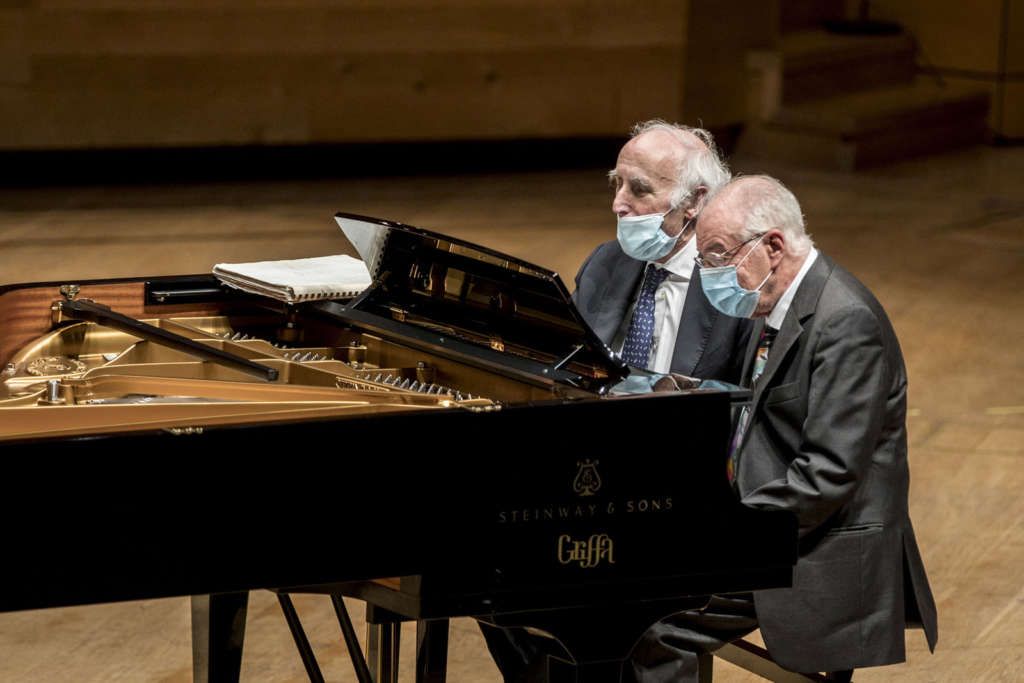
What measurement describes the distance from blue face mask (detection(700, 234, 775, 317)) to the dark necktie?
0.26 ft

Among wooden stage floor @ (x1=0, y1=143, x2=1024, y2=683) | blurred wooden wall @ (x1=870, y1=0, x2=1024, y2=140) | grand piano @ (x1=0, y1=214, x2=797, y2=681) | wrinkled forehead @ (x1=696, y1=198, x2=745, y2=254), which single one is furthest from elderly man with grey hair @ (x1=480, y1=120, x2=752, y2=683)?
blurred wooden wall @ (x1=870, y1=0, x2=1024, y2=140)

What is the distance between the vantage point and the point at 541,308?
8.42 feet

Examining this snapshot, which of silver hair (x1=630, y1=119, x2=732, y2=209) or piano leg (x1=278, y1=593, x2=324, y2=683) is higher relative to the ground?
silver hair (x1=630, y1=119, x2=732, y2=209)

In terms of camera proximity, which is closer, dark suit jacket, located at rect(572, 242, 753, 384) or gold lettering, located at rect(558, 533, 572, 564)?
gold lettering, located at rect(558, 533, 572, 564)

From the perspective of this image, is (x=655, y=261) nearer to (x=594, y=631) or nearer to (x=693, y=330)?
(x=693, y=330)

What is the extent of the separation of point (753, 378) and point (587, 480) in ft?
1.73

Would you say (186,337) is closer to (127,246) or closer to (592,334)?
(592,334)

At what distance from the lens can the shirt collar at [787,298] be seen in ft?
8.53

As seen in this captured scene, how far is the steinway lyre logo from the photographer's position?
228cm

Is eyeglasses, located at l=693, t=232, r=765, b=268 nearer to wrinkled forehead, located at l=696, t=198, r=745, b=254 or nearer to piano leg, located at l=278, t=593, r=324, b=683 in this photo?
wrinkled forehead, located at l=696, t=198, r=745, b=254

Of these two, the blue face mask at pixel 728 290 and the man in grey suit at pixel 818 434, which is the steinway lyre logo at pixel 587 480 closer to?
the man in grey suit at pixel 818 434

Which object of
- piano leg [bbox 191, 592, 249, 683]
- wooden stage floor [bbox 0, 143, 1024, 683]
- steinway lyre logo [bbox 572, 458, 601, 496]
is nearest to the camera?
steinway lyre logo [bbox 572, 458, 601, 496]

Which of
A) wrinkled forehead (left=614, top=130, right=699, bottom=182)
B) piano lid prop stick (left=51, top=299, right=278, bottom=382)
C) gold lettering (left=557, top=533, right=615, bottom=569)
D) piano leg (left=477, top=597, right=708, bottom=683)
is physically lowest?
piano leg (left=477, top=597, right=708, bottom=683)

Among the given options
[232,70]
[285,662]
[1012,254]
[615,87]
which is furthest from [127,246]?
[1012,254]
